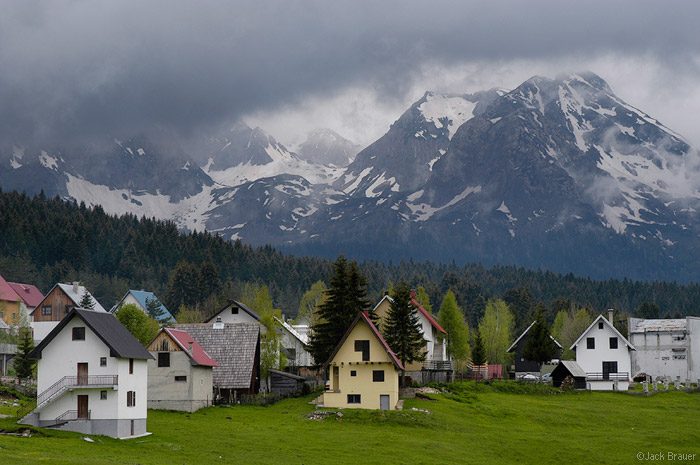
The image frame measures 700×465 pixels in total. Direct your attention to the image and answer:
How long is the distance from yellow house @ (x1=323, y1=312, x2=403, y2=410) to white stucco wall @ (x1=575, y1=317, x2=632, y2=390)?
44864mm

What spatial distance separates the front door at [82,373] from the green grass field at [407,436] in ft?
14.7

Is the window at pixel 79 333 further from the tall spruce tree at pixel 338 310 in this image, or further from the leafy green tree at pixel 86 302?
the leafy green tree at pixel 86 302

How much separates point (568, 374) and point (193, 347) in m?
45.2

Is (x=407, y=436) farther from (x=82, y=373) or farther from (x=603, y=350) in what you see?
(x=603, y=350)

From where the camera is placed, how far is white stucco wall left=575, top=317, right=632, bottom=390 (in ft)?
375

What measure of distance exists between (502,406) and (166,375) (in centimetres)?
2999

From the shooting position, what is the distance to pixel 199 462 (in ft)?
172

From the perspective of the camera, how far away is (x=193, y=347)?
8188 cm

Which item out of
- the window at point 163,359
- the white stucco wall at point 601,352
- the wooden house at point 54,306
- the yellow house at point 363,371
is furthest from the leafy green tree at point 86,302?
the white stucco wall at point 601,352

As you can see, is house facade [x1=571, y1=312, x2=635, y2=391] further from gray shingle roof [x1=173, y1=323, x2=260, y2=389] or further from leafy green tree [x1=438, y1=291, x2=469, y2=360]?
gray shingle roof [x1=173, y1=323, x2=260, y2=389]

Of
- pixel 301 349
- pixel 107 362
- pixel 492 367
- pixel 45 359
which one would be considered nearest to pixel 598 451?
pixel 107 362

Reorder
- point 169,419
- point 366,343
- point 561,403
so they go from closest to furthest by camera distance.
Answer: point 169,419
point 366,343
point 561,403

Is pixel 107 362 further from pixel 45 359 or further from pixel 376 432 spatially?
pixel 376 432

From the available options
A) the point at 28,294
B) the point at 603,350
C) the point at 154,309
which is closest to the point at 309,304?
the point at 154,309
